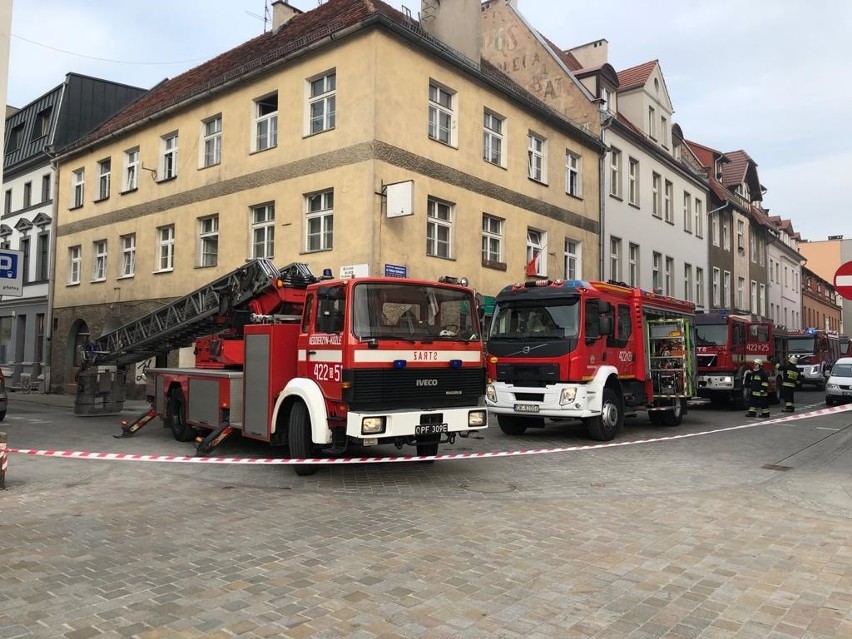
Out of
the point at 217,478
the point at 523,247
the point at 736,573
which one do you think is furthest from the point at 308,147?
the point at 736,573

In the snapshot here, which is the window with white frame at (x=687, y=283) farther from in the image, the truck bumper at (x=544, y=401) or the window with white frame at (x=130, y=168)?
the window with white frame at (x=130, y=168)

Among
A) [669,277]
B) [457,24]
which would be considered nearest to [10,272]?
[457,24]

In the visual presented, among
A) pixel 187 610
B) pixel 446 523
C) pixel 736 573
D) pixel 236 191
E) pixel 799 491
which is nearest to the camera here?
pixel 187 610

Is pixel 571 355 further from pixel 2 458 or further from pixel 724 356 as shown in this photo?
pixel 724 356

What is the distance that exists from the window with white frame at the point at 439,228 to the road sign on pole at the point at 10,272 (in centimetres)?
904

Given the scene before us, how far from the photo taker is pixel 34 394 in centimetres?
2481

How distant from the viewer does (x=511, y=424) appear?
497 inches

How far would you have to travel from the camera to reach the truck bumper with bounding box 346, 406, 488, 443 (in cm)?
734

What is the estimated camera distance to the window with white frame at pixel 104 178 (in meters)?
24.3

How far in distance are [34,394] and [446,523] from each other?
23.9 meters

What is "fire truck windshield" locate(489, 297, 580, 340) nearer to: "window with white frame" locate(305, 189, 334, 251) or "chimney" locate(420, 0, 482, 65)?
"window with white frame" locate(305, 189, 334, 251)

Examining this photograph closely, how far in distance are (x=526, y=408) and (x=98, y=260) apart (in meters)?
19.3

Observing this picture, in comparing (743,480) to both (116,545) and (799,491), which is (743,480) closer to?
(799,491)

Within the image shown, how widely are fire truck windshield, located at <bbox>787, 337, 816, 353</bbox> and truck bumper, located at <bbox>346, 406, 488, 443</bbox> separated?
26.8 meters
